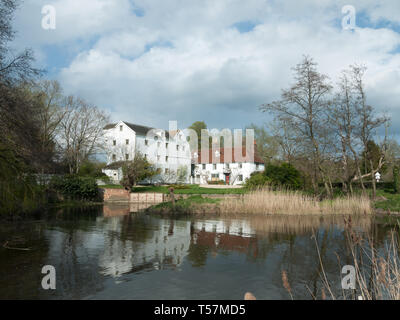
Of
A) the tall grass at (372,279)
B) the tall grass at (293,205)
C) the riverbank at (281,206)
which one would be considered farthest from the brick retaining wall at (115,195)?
the tall grass at (372,279)

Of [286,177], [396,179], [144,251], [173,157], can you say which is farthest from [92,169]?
[396,179]

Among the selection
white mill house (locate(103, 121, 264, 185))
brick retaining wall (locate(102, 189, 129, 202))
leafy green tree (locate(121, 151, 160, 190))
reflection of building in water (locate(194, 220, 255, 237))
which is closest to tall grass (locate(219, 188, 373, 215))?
reflection of building in water (locate(194, 220, 255, 237))

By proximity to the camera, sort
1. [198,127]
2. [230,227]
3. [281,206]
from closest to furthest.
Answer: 1. [230,227]
2. [281,206]
3. [198,127]

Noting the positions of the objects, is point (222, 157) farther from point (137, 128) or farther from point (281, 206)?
point (281, 206)

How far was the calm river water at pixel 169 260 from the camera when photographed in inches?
246

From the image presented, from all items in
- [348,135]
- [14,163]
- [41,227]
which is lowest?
[41,227]

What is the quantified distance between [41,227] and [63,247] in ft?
17.1

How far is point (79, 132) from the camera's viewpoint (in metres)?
37.0

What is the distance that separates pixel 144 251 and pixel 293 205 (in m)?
11.4

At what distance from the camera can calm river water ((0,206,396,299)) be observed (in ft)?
20.5
